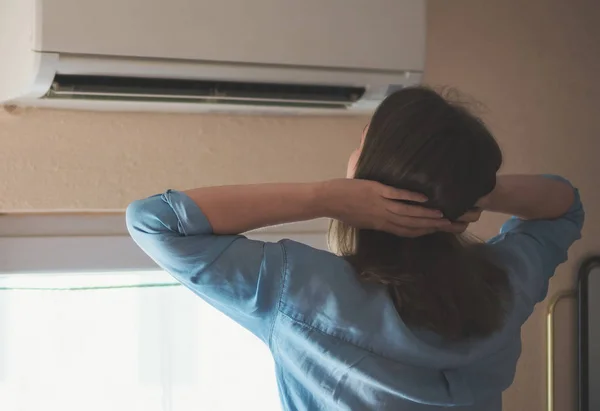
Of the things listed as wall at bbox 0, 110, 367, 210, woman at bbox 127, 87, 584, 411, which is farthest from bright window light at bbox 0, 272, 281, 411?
woman at bbox 127, 87, 584, 411

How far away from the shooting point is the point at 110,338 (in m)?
1.23

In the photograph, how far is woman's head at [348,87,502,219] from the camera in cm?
78

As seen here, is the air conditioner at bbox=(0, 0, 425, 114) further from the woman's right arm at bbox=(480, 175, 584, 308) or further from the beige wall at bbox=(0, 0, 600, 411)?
the woman's right arm at bbox=(480, 175, 584, 308)

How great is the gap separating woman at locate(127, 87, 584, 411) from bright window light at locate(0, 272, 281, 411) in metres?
0.46

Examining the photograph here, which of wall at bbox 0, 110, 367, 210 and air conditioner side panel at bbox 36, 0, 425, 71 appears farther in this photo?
wall at bbox 0, 110, 367, 210

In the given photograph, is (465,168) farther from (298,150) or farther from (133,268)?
(133,268)

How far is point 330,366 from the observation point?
0.79m

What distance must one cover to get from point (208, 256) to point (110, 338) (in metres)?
0.57

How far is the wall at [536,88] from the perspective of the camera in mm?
1352

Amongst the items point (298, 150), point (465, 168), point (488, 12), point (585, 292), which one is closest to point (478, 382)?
point (465, 168)

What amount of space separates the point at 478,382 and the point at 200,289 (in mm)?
372

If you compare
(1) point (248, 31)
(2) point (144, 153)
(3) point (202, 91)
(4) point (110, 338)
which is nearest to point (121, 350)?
(4) point (110, 338)

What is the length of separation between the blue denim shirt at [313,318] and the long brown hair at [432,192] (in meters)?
0.03

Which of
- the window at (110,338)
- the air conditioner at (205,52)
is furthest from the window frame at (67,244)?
the air conditioner at (205,52)
